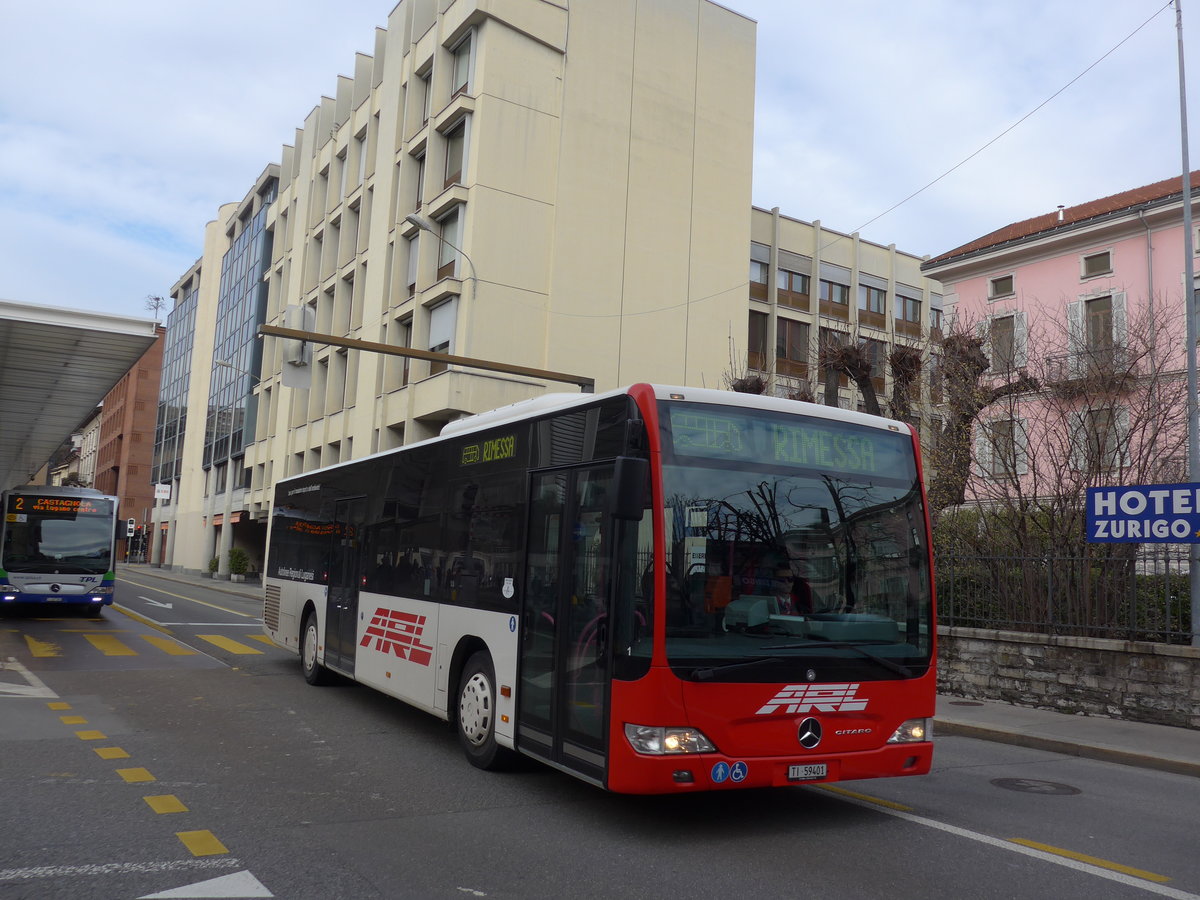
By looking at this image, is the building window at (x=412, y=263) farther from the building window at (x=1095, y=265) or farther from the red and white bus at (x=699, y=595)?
the red and white bus at (x=699, y=595)

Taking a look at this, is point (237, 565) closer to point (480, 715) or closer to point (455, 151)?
point (455, 151)

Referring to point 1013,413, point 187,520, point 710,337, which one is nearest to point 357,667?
point 1013,413

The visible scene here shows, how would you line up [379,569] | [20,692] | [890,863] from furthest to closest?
[20,692], [379,569], [890,863]

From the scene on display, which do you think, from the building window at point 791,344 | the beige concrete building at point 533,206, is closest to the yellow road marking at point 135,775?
the beige concrete building at point 533,206

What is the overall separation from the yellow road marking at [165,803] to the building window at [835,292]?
40.8 meters

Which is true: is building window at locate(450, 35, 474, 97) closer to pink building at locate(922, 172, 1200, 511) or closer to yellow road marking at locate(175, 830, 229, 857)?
pink building at locate(922, 172, 1200, 511)

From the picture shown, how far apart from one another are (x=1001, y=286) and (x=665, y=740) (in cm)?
3499

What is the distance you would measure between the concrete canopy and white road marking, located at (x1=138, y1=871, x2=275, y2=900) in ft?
41.1

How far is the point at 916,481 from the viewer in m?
7.30

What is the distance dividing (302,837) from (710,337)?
30990 mm

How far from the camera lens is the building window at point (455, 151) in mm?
32312

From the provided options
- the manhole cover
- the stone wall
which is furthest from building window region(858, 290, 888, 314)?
the manhole cover

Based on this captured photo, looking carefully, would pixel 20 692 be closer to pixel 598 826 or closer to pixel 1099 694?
pixel 598 826

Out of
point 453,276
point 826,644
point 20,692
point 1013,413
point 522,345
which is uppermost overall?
point 453,276
